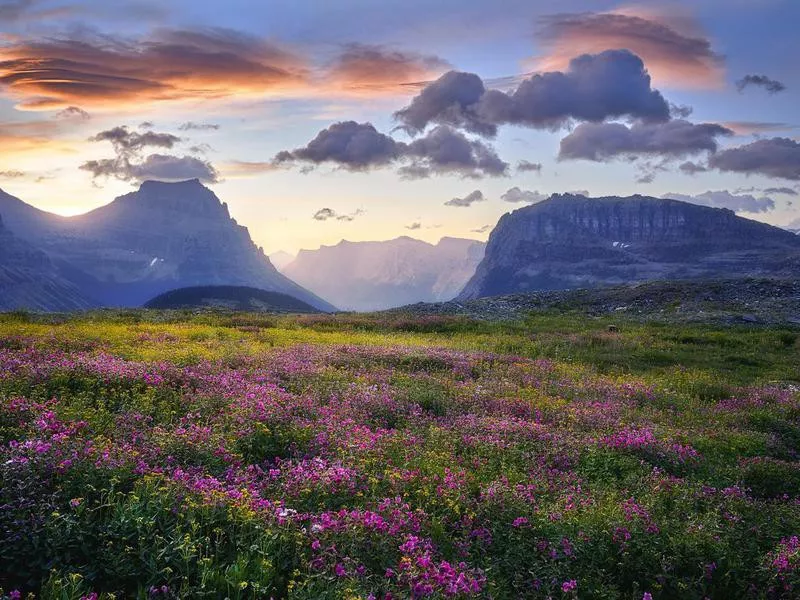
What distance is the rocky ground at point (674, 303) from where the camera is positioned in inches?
1585

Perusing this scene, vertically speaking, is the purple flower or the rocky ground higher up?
the rocky ground

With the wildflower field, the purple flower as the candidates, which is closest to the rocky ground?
the wildflower field

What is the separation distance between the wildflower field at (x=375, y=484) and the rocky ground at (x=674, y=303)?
2638 cm

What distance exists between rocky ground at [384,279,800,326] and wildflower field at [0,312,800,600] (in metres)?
26.4

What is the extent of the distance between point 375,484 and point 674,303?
154ft

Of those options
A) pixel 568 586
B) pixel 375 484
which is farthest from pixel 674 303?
pixel 568 586

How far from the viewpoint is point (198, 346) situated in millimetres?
19500

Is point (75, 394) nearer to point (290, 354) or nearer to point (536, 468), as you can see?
point (290, 354)

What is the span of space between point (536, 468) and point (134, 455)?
21.4 feet

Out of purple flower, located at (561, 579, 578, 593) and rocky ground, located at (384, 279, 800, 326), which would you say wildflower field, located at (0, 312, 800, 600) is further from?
rocky ground, located at (384, 279, 800, 326)

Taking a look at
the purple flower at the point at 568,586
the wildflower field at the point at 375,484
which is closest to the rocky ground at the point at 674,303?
the wildflower field at the point at 375,484

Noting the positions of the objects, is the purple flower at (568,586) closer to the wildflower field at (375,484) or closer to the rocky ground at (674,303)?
the wildflower field at (375,484)

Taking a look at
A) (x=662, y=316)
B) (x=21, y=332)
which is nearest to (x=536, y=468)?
(x=21, y=332)

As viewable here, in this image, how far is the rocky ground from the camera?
132ft
